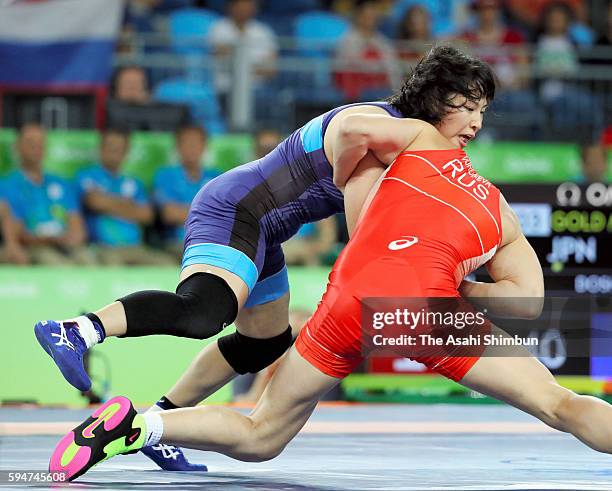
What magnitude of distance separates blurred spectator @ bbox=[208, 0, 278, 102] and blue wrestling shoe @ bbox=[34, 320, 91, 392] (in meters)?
5.13

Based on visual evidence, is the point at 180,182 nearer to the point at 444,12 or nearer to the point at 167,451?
the point at 167,451

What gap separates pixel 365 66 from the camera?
8.74m

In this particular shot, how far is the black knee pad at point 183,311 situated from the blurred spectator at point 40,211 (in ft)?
12.7

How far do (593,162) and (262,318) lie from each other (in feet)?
12.8

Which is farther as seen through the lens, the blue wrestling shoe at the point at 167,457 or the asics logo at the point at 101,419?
the blue wrestling shoe at the point at 167,457

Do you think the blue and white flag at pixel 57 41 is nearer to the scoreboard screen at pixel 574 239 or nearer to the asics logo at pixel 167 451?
the scoreboard screen at pixel 574 239

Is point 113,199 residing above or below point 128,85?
below

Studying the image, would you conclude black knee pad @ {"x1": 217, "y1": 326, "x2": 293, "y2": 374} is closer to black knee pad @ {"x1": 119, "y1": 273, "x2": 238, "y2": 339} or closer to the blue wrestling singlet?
the blue wrestling singlet

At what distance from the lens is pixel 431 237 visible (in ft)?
11.2

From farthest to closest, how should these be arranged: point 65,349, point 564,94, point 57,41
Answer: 1. point 564,94
2. point 57,41
3. point 65,349

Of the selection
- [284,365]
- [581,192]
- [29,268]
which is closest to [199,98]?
[29,268]

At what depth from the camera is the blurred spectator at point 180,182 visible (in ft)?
25.2

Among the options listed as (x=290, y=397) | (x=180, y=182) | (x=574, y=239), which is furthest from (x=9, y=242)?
→ (x=290, y=397)

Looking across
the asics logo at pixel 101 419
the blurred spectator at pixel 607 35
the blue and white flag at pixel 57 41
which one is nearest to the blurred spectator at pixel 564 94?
the blurred spectator at pixel 607 35
